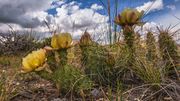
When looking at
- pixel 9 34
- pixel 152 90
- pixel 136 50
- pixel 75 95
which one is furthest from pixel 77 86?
pixel 9 34

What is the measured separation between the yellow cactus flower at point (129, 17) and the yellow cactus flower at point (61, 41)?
51cm

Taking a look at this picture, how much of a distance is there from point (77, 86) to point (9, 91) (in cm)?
62

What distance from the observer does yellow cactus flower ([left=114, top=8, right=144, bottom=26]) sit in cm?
330

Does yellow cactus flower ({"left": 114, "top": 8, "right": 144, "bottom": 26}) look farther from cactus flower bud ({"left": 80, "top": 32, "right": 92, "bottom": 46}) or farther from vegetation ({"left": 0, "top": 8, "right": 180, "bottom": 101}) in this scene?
cactus flower bud ({"left": 80, "top": 32, "right": 92, "bottom": 46})

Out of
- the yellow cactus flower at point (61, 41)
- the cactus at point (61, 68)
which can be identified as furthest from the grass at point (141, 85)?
the yellow cactus flower at point (61, 41)

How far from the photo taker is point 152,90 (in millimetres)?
3104

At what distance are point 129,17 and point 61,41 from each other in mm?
638

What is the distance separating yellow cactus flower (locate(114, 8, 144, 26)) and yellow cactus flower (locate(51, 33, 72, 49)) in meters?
0.51

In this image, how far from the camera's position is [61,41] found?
3115 mm

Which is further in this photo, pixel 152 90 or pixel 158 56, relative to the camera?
pixel 158 56

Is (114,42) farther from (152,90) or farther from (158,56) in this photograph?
(152,90)

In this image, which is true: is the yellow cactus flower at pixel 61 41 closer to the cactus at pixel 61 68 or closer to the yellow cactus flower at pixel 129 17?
the cactus at pixel 61 68

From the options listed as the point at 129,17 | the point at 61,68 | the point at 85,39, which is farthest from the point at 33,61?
the point at 129,17

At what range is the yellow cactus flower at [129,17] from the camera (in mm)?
3301
